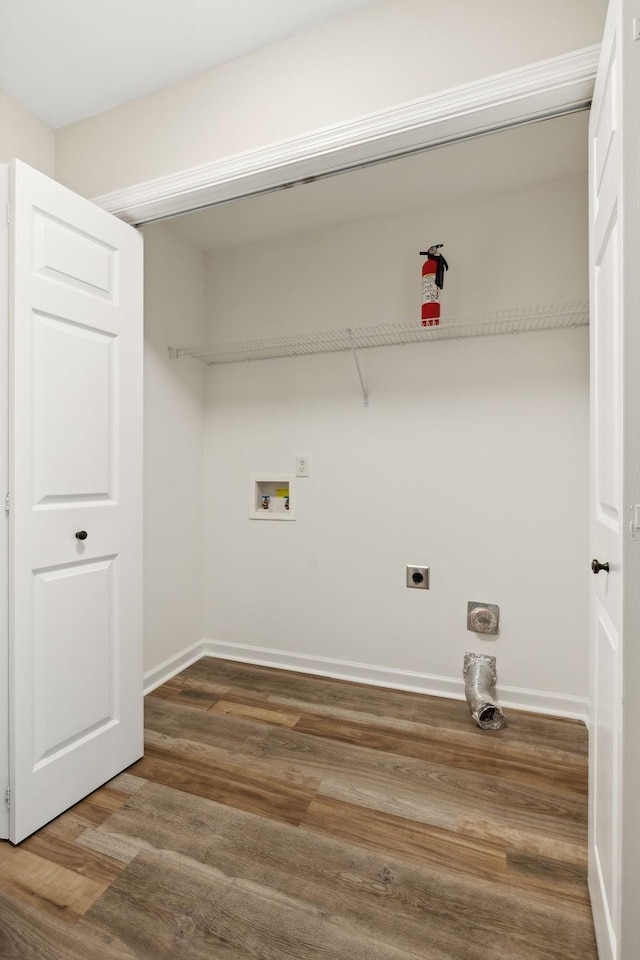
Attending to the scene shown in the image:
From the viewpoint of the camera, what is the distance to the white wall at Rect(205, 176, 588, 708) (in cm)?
224

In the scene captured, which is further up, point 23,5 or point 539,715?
point 23,5

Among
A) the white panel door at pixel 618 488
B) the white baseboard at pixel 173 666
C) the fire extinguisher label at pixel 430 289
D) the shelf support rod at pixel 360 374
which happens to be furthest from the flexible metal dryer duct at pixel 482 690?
the fire extinguisher label at pixel 430 289

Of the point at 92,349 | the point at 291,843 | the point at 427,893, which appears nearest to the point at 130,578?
the point at 92,349

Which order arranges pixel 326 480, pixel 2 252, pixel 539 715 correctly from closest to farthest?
pixel 2 252, pixel 539 715, pixel 326 480

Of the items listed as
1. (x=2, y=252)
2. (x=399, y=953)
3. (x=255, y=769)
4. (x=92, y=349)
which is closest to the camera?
(x=399, y=953)

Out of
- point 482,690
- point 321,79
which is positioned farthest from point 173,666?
point 321,79

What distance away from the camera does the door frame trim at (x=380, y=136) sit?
4.12ft

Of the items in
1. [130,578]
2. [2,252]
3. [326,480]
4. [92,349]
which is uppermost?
[2,252]

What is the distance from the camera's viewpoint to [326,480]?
2656 millimetres

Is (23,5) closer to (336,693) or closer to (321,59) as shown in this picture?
(321,59)

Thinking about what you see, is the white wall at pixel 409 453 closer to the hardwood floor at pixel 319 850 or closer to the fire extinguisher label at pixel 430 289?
the fire extinguisher label at pixel 430 289

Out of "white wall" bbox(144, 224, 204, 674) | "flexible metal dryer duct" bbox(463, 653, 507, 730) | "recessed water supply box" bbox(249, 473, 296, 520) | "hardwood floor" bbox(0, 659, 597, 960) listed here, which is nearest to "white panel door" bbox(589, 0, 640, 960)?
"hardwood floor" bbox(0, 659, 597, 960)

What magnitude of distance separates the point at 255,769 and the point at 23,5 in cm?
270

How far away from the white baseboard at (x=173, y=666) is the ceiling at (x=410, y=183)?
2223 millimetres
